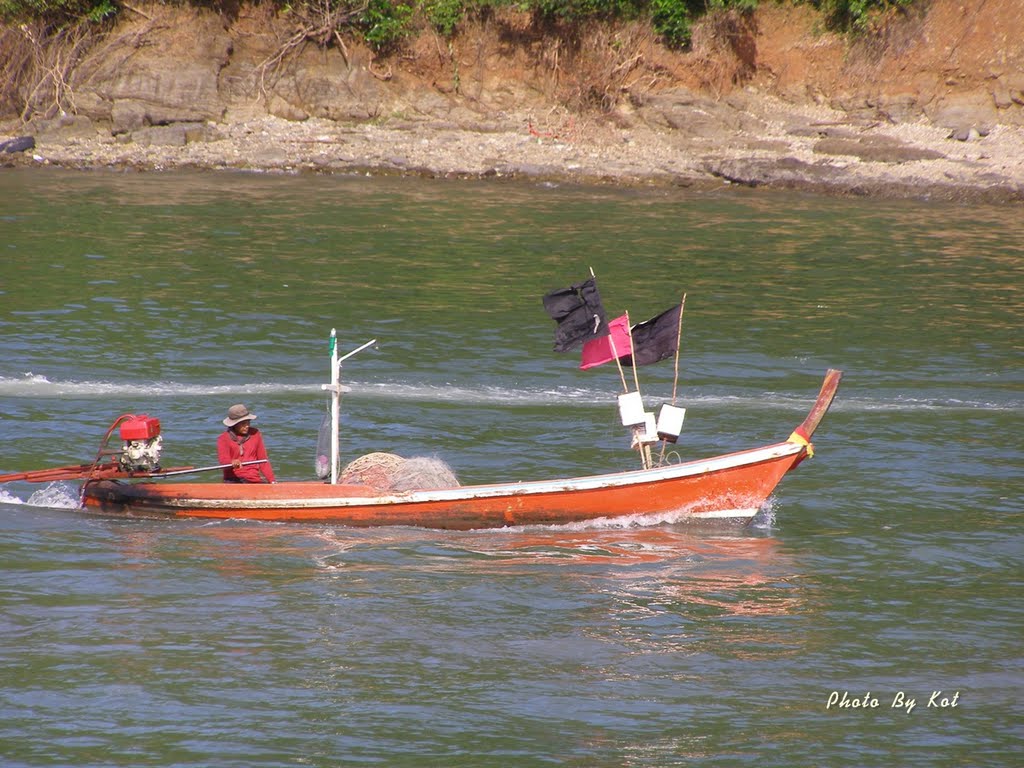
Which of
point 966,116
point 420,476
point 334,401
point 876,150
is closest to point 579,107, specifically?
point 876,150

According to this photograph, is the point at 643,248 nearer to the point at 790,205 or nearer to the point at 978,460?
the point at 790,205

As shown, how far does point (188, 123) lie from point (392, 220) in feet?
35.7

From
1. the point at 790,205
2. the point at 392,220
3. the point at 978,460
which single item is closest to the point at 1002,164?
the point at 790,205

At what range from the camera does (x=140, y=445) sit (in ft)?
45.8

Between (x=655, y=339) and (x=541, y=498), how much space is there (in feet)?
7.15

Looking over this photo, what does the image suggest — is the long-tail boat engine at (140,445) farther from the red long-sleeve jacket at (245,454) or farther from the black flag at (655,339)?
the black flag at (655,339)

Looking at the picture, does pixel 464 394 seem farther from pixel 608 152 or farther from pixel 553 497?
pixel 608 152

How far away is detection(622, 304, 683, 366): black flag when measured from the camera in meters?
14.0

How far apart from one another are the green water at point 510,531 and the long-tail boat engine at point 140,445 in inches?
24.3

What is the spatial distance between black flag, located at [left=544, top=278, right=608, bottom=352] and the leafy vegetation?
2867 cm

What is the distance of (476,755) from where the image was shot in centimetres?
926

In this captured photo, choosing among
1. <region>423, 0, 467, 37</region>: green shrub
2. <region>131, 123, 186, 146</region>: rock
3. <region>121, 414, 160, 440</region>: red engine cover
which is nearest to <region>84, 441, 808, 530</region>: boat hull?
<region>121, 414, 160, 440</region>: red engine cover

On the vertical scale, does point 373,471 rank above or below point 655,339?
below

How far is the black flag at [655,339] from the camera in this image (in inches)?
552
